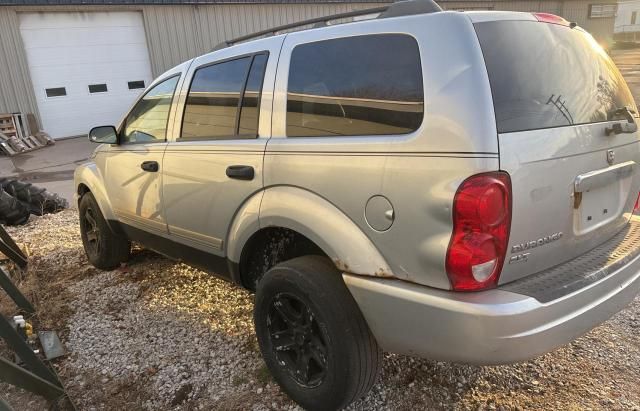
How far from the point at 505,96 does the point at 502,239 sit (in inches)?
21.9

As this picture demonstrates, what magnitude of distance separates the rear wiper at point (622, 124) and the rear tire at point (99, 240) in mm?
3775

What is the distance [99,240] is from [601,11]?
28.6m

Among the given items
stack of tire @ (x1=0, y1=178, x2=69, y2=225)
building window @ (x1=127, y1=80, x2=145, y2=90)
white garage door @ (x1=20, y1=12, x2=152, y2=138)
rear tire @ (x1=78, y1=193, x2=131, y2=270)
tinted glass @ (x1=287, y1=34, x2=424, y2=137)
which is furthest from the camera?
building window @ (x1=127, y1=80, x2=145, y2=90)

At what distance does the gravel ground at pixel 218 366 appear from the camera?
8.41ft

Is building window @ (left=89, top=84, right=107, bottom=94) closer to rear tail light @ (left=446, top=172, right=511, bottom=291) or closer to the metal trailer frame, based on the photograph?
the metal trailer frame

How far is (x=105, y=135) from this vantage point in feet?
12.5

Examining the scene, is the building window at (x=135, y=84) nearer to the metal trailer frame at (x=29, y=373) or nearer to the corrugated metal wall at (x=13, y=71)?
the corrugated metal wall at (x=13, y=71)

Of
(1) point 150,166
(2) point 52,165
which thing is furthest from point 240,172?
(2) point 52,165

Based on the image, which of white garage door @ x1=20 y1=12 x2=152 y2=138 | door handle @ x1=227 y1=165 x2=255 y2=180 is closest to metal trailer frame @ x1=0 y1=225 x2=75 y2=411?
door handle @ x1=227 y1=165 x2=255 y2=180

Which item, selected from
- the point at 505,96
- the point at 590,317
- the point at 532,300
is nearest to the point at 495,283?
the point at 532,300

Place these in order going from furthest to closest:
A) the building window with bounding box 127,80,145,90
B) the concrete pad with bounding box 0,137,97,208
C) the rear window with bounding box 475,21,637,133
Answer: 1. the building window with bounding box 127,80,145,90
2. the concrete pad with bounding box 0,137,97,208
3. the rear window with bounding box 475,21,637,133

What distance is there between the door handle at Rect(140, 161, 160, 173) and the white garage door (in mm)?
10692

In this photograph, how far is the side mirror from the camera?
12.5 feet

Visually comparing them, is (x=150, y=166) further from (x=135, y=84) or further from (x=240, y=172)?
(x=135, y=84)
